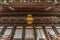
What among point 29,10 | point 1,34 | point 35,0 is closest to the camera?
point 1,34

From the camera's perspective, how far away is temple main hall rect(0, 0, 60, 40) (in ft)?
9.16

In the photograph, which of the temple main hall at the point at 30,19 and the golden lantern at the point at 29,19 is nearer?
the temple main hall at the point at 30,19

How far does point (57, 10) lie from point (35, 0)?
616 mm

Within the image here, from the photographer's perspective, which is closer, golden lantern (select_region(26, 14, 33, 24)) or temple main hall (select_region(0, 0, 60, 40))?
temple main hall (select_region(0, 0, 60, 40))

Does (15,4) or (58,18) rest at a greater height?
(15,4)

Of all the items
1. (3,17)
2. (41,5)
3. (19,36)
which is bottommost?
(19,36)

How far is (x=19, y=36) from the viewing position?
9.07 feet

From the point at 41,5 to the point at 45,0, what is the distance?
290 millimetres

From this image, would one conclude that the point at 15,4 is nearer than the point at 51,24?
Yes

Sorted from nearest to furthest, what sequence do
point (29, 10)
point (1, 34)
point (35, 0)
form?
1. point (1, 34)
2. point (35, 0)
3. point (29, 10)

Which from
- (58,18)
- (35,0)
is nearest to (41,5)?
(35,0)

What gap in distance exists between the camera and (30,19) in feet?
10.2

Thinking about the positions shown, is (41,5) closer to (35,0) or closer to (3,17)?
(35,0)

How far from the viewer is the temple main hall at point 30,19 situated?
2793 mm
